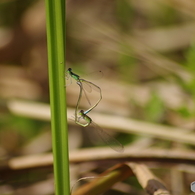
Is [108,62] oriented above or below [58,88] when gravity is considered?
above

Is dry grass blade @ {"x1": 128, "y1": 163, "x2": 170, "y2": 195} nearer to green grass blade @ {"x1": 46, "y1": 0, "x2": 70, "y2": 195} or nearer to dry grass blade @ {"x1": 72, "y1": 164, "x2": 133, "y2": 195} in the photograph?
dry grass blade @ {"x1": 72, "y1": 164, "x2": 133, "y2": 195}

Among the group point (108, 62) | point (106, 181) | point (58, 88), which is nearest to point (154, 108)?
point (106, 181)

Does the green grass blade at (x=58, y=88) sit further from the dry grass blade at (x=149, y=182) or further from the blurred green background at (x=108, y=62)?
the blurred green background at (x=108, y=62)

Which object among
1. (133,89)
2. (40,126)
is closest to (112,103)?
(133,89)

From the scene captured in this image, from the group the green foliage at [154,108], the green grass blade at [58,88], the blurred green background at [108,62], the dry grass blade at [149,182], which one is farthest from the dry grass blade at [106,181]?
the green foliage at [154,108]

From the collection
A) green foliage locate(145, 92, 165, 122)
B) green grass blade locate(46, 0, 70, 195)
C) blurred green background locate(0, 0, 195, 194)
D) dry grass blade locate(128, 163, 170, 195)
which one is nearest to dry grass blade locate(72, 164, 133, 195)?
dry grass blade locate(128, 163, 170, 195)

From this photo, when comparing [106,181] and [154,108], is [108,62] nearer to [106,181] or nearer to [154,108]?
[154,108]

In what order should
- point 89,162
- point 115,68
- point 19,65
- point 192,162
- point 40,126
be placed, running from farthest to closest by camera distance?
point 115,68
point 19,65
point 40,126
point 89,162
point 192,162

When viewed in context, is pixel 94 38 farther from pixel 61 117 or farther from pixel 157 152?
pixel 61 117
